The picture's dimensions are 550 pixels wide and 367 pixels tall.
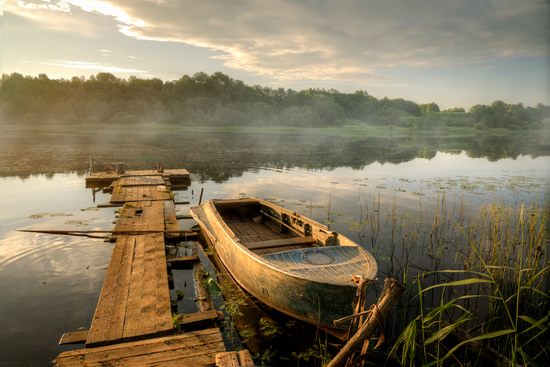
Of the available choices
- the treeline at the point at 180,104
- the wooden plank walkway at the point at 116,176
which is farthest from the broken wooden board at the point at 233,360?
the treeline at the point at 180,104

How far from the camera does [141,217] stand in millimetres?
12586

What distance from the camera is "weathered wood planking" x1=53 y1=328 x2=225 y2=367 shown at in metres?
4.79

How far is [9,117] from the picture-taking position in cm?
8444

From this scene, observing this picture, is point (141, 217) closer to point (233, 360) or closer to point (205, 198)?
point (205, 198)

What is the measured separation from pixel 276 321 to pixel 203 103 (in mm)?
102830

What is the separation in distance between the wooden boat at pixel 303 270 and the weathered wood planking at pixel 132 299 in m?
1.62

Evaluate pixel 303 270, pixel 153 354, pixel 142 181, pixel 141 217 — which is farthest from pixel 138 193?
pixel 153 354

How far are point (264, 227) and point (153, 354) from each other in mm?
6873

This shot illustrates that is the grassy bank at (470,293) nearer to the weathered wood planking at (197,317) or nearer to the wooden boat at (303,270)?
the wooden boat at (303,270)

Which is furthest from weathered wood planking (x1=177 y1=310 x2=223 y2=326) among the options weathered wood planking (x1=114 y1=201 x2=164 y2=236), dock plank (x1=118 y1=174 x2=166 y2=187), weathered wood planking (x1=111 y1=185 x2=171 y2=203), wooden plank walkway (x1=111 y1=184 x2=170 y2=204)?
dock plank (x1=118 y1=174 x2=166 y2=187)

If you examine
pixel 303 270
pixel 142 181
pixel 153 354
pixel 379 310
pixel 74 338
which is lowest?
pixel 74 338

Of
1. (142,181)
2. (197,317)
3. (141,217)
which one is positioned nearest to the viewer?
(197,317)

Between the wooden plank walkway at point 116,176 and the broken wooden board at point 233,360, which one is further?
the wooden plank walkway at point 116,176

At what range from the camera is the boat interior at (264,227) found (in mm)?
8742
